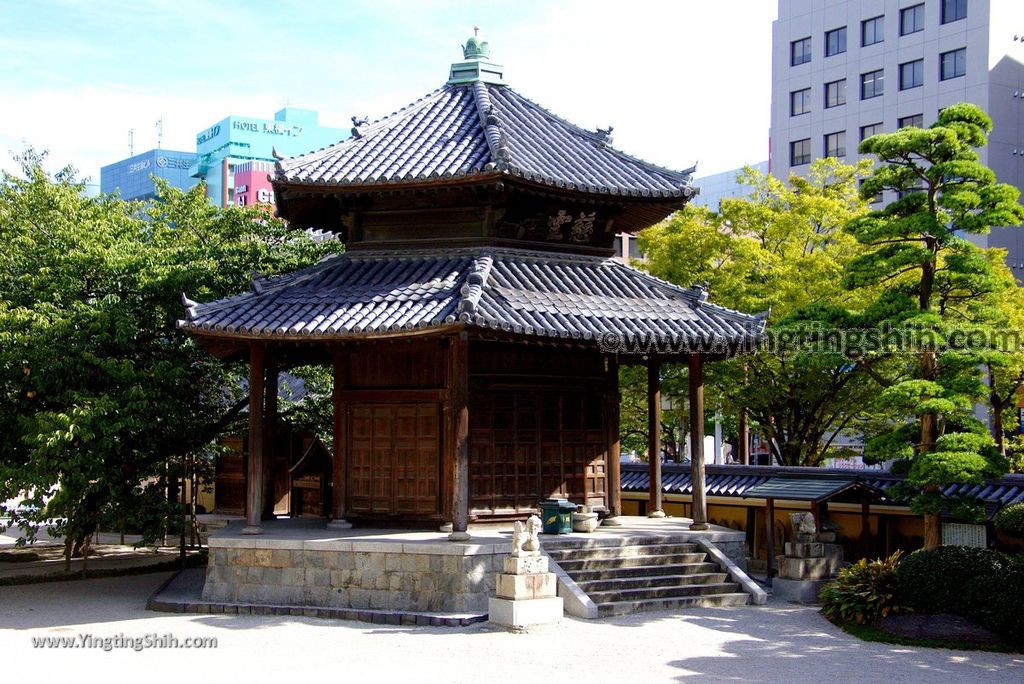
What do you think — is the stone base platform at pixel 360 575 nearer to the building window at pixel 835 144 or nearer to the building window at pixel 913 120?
the building window at pixel 913 120

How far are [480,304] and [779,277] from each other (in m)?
13.3

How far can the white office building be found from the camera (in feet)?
171

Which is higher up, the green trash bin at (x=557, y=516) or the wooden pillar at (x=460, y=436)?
the wooden pillar at (x=460, y=436)

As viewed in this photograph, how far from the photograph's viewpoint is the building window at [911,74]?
184 ft

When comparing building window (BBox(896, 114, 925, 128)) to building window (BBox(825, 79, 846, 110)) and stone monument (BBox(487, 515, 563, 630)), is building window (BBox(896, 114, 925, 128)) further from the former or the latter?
stone monument (BBox(487, 515, 563, 630))

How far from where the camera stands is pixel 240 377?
27.4 m

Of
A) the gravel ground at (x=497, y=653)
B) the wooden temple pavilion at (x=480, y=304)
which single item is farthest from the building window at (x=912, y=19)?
the gravel ground at (x=497, y=653)

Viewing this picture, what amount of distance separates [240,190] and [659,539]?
98708mm

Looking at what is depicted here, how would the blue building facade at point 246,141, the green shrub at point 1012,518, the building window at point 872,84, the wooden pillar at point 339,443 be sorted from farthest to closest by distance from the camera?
the blue building facade at point 246,141
the building window at point 872,84
the wooden pillar at point 339,443
the green shrub at point 1012,518

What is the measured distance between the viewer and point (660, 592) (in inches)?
764

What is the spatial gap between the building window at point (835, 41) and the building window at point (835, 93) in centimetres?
179

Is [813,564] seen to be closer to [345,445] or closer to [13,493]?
[345,445]

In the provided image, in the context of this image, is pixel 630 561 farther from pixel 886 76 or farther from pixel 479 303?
pixel 886 76

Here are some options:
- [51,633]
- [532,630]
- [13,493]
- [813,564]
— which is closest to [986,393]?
[813,564]
